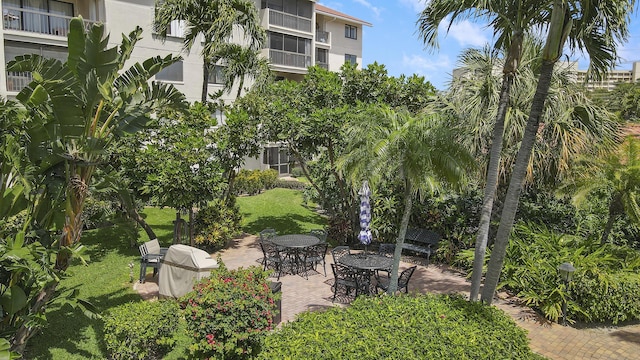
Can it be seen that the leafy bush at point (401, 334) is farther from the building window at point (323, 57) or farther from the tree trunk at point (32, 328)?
the building window at point (323, 57)

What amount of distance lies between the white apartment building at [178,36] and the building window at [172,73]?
0.17ft

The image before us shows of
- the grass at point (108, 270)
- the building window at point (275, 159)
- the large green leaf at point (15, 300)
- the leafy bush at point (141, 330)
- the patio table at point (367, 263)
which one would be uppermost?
the building window at point (275, 159)

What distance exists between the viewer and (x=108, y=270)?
13.3m

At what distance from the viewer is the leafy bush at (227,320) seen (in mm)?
7109

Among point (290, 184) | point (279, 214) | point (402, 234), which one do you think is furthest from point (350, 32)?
point (402, 234)

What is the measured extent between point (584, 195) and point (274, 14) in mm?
26505

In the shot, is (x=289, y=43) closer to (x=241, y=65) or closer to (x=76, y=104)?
(x=241, y=65)

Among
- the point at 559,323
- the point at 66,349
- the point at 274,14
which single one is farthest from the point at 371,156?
the point at 274,14

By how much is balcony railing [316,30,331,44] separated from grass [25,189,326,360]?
17.9 m

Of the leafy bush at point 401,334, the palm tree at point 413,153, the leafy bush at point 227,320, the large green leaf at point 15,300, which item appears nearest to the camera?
the leafy bush at point 401,334

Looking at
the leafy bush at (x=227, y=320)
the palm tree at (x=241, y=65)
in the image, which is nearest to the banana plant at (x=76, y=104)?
the leafy bush at (x=227, y=320)

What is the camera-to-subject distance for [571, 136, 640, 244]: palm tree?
10656 mm

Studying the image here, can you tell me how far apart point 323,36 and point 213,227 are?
27770 millimetres

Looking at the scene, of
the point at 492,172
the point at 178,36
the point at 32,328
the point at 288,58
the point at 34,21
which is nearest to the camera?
the point at 32,328
